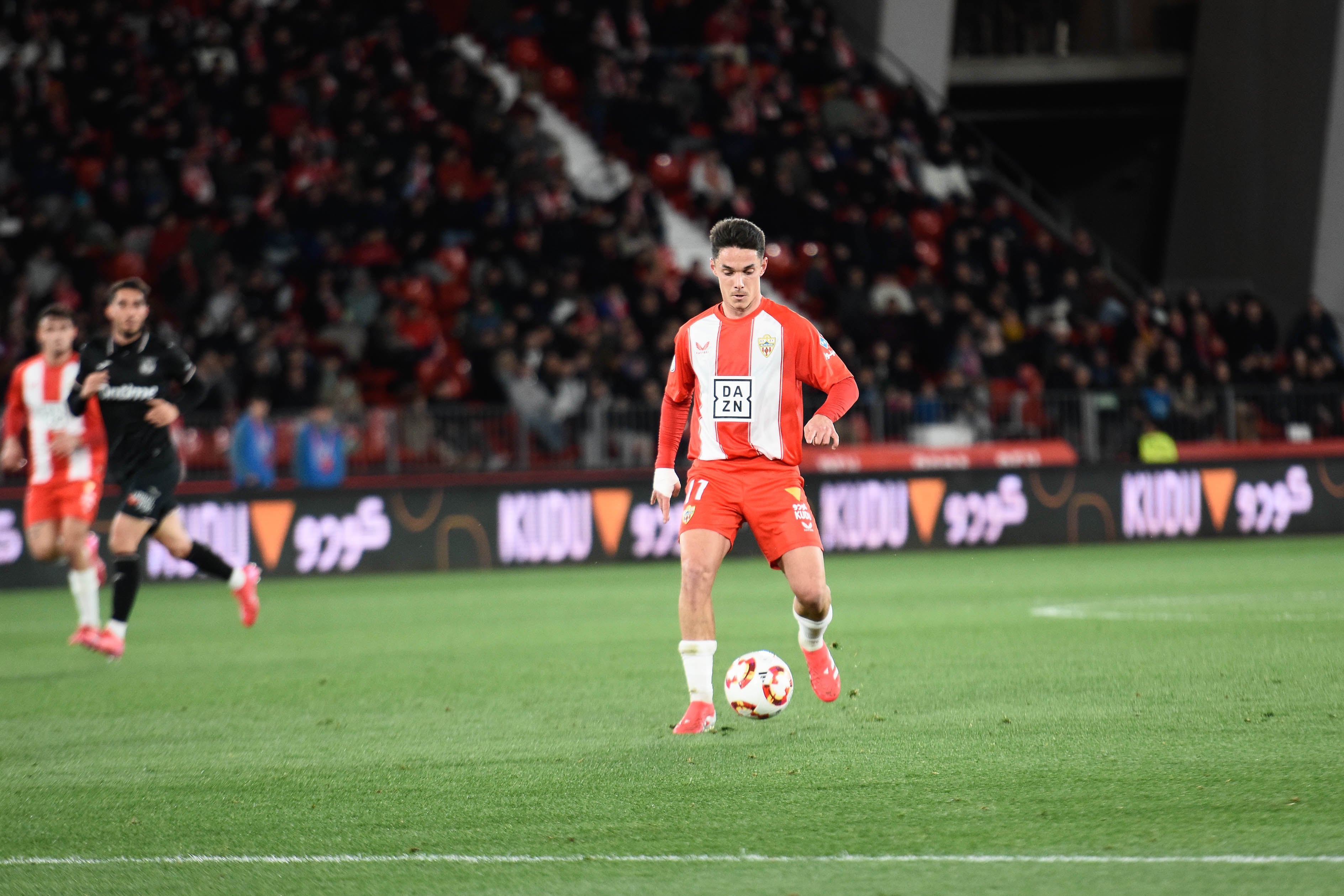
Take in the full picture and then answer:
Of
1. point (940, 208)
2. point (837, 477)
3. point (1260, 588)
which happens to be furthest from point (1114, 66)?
point (1260, 588)

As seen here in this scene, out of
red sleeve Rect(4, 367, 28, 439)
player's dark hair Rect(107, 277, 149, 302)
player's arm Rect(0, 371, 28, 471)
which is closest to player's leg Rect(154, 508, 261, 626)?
player's arm Rect(0, 371, 28, 471)

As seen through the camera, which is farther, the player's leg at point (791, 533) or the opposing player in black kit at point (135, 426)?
the opposing player in black kit at point (135, 426)

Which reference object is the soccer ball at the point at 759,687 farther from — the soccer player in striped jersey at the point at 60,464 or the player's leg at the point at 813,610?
the soccer player in striped jersey at the point at 60,464

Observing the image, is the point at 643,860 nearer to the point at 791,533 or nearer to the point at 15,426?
the point at 791,533

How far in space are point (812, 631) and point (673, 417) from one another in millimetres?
1110

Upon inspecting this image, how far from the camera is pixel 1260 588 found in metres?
13.9

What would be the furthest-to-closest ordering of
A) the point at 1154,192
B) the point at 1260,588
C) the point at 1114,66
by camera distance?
the point at 1154,192 → the point at 1114,66 → the point at 1260,588

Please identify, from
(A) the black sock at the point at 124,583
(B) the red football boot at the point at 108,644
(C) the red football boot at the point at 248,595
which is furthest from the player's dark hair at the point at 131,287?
(C) the red football boot at the point at 248,595

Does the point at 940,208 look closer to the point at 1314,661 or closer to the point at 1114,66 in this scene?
the point at 1114,66

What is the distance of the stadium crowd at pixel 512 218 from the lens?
21141 millimetres

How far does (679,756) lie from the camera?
6.61 metres

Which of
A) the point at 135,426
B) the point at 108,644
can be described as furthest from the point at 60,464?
the point at 108,644

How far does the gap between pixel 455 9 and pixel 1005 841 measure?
85.8 feet

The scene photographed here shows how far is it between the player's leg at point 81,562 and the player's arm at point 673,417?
5.34 m
